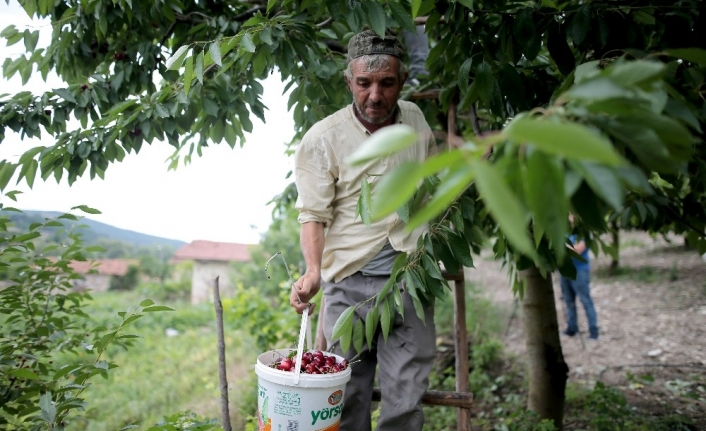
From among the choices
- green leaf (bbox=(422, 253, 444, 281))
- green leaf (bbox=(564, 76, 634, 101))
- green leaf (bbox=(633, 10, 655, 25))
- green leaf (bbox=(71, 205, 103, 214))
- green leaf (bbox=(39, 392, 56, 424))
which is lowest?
green leaf (bbox=(39, 392, 56, 424))

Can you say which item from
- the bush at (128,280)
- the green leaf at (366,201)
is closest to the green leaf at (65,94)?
the green leaf at (366,201)

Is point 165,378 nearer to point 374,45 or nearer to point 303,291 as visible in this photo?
point 303,291

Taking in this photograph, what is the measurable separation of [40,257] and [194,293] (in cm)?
878

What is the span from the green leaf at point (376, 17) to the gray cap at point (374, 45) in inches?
11.2

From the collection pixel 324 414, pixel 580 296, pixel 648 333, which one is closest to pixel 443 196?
pixel 324 414

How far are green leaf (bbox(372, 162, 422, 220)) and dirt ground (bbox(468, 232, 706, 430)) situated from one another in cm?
229

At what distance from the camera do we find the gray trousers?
2.03 metres

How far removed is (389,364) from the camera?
6.88 ft

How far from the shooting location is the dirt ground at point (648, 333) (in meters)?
3.84

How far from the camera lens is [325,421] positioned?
172cm

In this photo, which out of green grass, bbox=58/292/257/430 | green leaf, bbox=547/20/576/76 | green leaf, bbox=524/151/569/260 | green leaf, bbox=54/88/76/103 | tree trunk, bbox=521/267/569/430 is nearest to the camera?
green leaf, bbox=524/151/569/260

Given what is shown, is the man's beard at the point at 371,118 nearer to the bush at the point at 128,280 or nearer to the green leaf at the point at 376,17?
the green leaf at the point at 376,17

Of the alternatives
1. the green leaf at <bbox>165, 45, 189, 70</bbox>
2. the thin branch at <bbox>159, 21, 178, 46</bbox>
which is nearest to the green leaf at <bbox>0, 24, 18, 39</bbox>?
the thin branch at <bbox>159, 21, 178, 46</bbox>

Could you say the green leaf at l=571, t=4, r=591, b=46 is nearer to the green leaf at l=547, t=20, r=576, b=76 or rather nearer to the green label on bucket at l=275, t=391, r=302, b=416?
the green leaf at l=547, t=20, r=576, b=76
